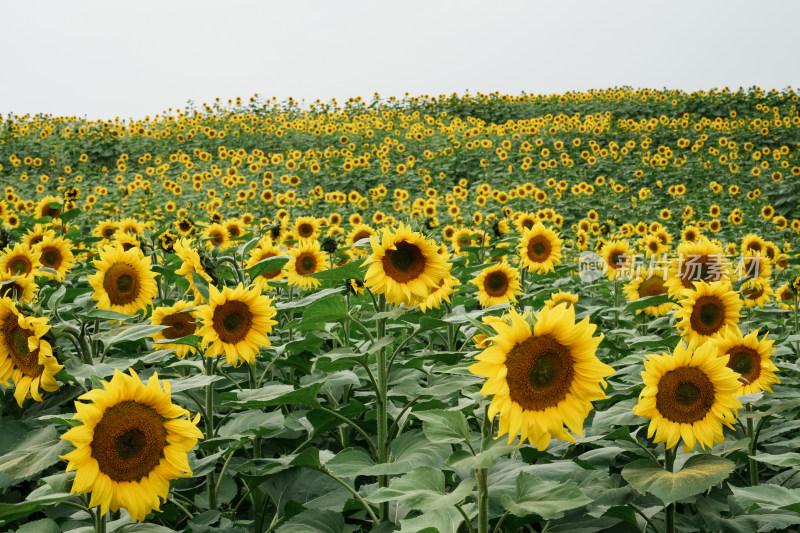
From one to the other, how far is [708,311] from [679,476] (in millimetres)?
1369

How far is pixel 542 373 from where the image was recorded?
69.9 inches

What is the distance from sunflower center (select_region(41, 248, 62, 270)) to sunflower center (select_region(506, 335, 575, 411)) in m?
3.84

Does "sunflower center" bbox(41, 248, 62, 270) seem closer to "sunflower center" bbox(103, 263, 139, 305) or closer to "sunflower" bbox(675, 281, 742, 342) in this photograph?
"sunflower center" bbox(103, 263, 139, 305)

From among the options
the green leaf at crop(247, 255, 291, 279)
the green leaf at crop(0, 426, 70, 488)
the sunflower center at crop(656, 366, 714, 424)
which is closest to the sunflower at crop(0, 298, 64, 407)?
the green leaf at crop(0, 426, 70, 488)

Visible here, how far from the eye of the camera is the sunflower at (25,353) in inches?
87.8

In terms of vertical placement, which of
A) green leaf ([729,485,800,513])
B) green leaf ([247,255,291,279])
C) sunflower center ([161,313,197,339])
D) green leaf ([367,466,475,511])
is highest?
→ green leaf ([247,255,291,279])

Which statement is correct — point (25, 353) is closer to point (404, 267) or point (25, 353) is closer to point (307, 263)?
point (404, 267)

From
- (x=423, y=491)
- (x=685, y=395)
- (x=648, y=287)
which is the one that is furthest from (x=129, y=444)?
(x=648, y=287)

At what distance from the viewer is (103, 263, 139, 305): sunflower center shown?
3485 mm

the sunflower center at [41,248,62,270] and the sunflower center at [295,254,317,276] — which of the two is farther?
the sunflower center at [41,248,62,270]

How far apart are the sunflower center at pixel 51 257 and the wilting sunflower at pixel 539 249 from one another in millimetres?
3624

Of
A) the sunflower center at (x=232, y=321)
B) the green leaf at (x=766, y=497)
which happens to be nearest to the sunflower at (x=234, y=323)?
the sunflower center at (x=232, y=321)

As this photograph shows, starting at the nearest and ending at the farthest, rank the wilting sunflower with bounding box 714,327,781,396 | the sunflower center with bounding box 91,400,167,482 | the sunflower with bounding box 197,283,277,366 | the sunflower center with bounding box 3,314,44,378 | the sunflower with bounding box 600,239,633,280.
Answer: the sunflower center with bounding box 91,400,167,482
the sunflower center with bounding box 3,314,44,378
the sunflower with bounding box 197,283,277,366
the wilting sunflower with bounding box 714,327,781,396
the sunflower with bounding box 600,239,633,280

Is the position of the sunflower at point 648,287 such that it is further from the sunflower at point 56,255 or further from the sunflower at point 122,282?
the sunflower at point 56,255
